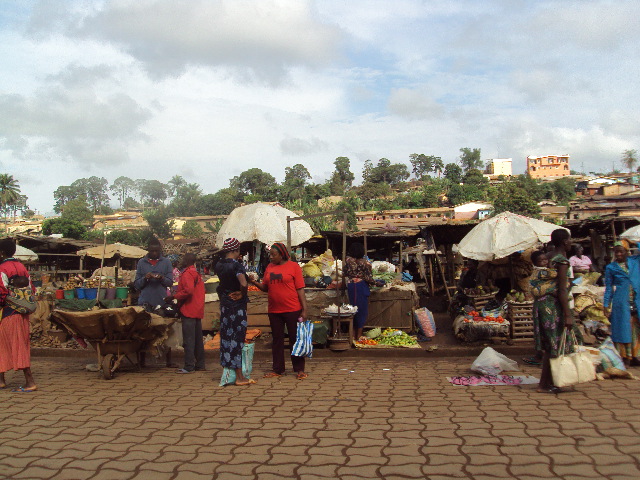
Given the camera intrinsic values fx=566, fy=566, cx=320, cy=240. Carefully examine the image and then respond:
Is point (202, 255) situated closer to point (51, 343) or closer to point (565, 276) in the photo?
point (51, 343)

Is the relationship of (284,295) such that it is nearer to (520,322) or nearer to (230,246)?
(230,246)

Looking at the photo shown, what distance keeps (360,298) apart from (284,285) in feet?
9.05

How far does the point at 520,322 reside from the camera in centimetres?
888

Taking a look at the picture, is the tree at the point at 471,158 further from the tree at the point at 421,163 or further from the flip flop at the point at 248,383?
the flip flop at the point at 248,383

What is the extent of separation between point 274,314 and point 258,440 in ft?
8.52

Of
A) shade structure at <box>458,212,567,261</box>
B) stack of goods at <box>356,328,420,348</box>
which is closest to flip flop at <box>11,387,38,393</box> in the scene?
stack of goods at <box>356,328,420,348</box>

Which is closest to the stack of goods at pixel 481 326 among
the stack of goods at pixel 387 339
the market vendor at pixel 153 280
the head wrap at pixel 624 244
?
the stack of goods at pixel 387 339

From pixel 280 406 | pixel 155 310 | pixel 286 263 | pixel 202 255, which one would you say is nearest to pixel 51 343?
pixel 155 310

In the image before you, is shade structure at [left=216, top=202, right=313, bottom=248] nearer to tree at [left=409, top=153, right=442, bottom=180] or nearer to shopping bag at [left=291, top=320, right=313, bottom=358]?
shopping bag at [left=291, top=320, right=313, bottom=358]

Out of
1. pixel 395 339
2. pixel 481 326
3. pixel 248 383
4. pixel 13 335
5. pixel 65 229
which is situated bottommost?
pixel 395 339

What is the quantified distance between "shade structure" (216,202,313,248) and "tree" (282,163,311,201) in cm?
5318

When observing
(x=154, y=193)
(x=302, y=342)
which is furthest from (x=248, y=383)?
(x=154, y=193)

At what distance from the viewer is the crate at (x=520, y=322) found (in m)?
8.85

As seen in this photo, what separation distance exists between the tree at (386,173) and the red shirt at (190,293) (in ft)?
272
